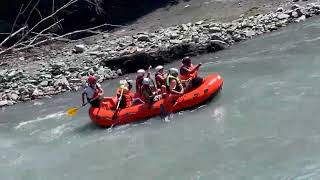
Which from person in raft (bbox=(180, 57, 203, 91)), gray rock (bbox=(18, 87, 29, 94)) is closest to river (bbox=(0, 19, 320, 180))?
person in raft (bbox=(180, 57, 203, 91))

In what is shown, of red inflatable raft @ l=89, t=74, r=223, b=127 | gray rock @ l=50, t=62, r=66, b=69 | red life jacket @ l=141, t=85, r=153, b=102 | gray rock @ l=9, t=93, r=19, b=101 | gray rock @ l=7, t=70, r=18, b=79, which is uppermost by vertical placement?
red life jacket @ l=141, t=85, r=153, b=102

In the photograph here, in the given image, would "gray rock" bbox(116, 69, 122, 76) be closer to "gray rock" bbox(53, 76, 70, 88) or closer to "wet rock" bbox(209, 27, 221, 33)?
"gray rock" bbox(53, 76, 70, 88)

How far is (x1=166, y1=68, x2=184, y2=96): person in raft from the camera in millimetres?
11297

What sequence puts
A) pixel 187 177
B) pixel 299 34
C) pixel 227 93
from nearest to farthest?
pixel 187 177 < pixel 227 93 < pixel 299 34

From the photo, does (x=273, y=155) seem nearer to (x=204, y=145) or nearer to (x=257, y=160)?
(x=257, y=160)

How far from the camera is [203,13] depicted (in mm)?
21562

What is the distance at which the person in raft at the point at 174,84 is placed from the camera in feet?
37.1

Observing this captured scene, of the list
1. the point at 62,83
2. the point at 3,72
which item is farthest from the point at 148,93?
the point at 3,72

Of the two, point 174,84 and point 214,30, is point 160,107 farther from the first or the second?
point 214,30

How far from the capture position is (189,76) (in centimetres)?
1188

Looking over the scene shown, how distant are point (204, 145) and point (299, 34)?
28.3 ft

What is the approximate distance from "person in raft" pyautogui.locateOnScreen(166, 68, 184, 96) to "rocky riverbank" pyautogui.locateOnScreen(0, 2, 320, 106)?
5.53 metres

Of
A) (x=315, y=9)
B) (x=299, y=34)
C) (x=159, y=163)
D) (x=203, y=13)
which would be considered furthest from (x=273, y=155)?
(x=203, y=13)

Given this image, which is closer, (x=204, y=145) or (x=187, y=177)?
(x=187, y=177)
